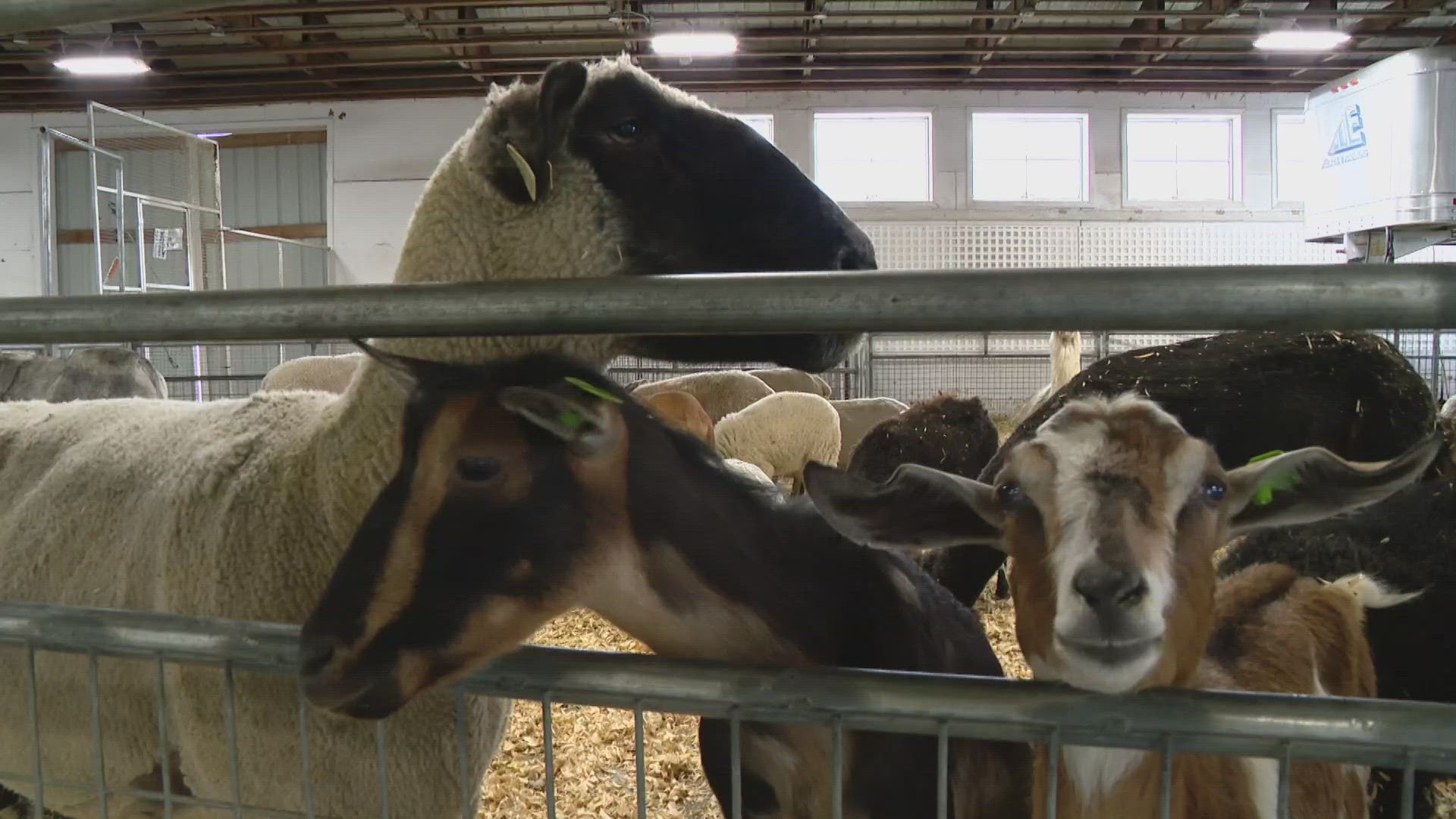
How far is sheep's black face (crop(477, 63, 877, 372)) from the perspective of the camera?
7.30 feet

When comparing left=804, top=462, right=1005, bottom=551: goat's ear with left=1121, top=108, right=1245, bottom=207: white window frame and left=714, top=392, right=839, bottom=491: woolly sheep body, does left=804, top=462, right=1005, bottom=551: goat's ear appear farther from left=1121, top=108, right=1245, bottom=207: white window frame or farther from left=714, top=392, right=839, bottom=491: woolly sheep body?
left=1121, top=108, right=1245, bottom=207: white window frame

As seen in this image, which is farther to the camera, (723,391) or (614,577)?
(723,391)

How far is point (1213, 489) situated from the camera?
66.6 inches

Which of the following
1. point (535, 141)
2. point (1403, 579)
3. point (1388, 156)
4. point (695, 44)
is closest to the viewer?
point (535, 141)

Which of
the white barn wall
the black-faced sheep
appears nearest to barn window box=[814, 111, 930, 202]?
the white barn wall

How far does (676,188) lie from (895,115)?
14.7 m

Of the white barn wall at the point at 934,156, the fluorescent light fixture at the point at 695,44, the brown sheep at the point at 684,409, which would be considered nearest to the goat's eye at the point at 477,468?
the brown sheep at the point at 684,409

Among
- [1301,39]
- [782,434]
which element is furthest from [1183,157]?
[782,434]

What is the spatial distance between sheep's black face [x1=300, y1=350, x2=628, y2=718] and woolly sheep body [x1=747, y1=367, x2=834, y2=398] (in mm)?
10595

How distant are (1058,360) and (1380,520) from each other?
21.5 feet

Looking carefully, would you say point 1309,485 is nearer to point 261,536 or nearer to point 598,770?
point 261,536

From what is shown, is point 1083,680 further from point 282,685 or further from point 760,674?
point 282,685

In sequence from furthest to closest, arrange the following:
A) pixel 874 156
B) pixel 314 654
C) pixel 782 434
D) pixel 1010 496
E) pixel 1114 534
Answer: pixel 874 156 → pixel 782 434 → pixel 1010 496 → pixel 1114 534 → pixel 314 654

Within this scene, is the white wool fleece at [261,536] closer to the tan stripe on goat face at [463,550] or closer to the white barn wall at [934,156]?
the tan stripe on goat face at [463,550]
